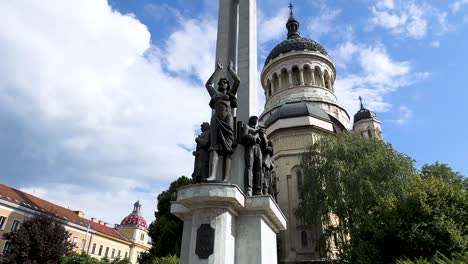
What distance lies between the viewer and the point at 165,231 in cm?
2556

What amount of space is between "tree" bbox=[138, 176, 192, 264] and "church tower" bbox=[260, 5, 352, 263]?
821 centimetres

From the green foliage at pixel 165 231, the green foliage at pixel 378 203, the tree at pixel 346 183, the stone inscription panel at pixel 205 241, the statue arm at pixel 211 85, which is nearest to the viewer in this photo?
the stone inscription panel at pixel 205 241

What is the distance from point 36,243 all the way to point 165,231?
912 centimetres

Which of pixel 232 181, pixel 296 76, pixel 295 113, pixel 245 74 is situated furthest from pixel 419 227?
pixel 296 76

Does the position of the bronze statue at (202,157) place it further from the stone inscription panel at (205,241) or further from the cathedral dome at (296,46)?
the cathedral dome at (296,46)

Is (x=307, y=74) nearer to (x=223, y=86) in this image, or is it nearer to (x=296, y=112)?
(x=296, y=112)

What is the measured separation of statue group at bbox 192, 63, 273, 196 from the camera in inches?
193

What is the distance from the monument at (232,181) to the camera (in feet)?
13.9

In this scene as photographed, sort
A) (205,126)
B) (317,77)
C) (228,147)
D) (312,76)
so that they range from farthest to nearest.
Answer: (317,77), (312,76), (205,126), (228,147)

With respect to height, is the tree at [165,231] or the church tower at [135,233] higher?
the church tower at [135,233]

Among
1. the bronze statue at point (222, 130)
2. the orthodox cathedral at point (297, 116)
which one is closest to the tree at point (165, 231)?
the orthodox cathedral at point (297, 116)

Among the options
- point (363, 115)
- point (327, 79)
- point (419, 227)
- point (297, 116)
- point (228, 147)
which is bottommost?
point (228, 147)

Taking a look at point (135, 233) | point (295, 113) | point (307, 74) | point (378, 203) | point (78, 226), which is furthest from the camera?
point (135, 233)

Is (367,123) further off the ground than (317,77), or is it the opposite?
(317,77)
